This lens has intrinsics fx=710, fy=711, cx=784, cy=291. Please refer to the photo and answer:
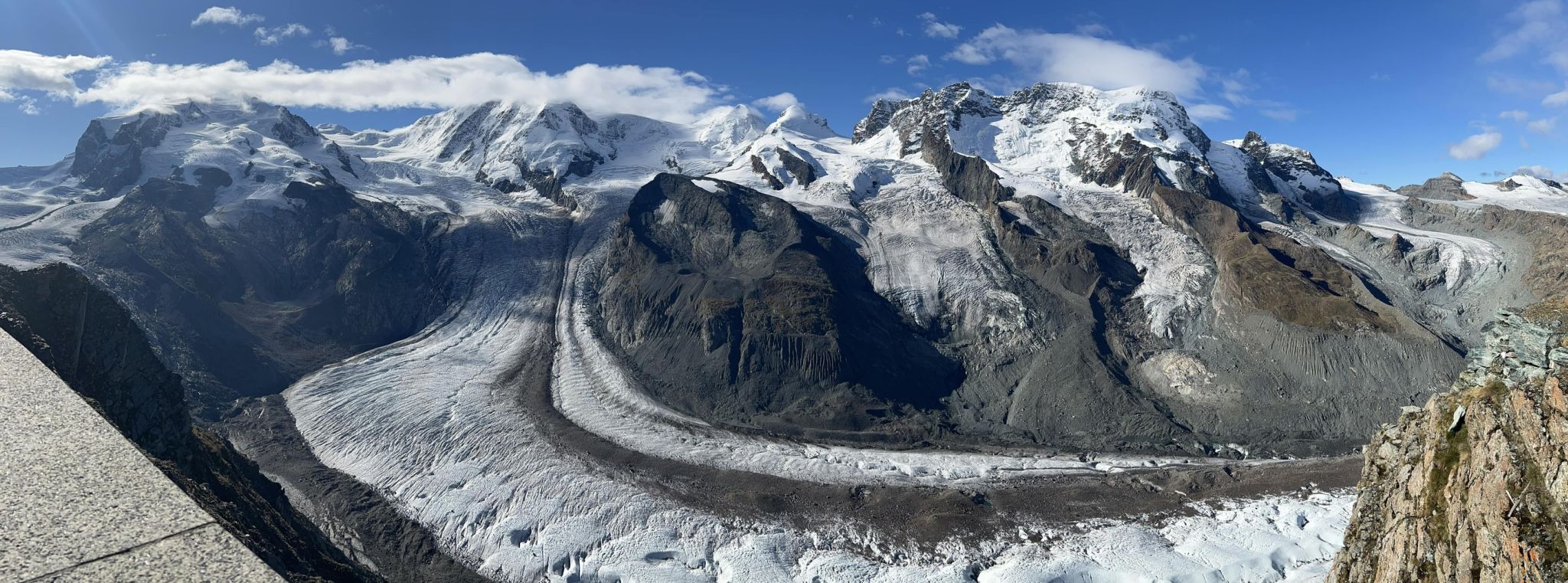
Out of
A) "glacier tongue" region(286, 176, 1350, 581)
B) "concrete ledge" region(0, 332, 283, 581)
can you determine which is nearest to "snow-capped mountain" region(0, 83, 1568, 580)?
"glacier tongue" region(286, 176, 1350, 581)

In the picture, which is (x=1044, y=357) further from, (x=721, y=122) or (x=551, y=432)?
(x=721, y=122)

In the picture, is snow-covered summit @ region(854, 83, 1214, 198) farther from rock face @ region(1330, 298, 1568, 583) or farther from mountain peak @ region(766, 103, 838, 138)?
rock face @ region(1330, 298, 1568, 583)

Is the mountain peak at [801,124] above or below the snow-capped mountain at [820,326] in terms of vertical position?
above

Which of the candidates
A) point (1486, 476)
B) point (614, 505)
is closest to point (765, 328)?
point (614, 505)

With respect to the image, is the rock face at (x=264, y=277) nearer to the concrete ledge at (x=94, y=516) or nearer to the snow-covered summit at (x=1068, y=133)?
the concrete ledge at (x=94, y=516)

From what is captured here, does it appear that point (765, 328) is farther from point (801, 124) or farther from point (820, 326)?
point (801, 124)

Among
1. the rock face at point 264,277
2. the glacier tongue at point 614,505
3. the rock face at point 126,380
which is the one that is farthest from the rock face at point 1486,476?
the rock face at point 264,277
